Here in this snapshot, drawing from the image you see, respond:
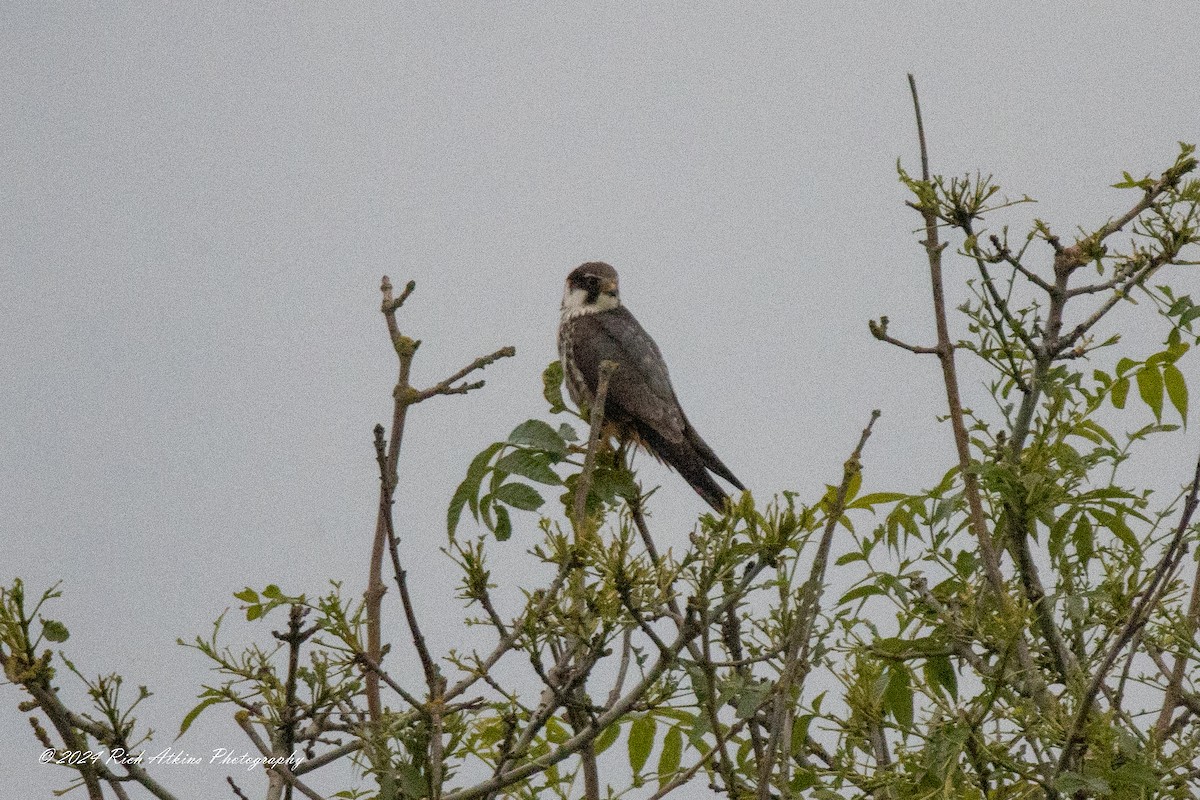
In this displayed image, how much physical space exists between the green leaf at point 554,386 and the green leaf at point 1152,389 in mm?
1283

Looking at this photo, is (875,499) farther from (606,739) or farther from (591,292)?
(591,292)

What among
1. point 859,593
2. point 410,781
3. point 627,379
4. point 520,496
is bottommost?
point 410,781

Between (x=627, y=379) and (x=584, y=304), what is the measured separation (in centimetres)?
100

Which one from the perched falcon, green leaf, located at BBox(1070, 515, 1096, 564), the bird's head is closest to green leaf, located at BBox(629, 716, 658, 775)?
green leaf, located at BBox(1070, 515, 1096, 564)

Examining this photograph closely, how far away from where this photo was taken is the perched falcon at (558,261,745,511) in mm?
6098

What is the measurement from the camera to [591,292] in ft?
23.8

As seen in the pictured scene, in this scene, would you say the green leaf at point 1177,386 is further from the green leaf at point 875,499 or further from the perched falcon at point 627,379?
the perched falcon at point 627,379

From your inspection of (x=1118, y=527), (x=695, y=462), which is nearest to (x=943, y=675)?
(x=1118, y=527)

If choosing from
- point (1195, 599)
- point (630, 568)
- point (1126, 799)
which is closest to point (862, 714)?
point (1126, 799)

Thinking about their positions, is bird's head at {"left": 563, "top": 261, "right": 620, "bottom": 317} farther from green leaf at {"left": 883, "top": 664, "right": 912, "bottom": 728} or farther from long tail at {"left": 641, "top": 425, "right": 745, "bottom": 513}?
green leaf at {"left": 883, "top": 664, "right": 912, "bottom": 728}

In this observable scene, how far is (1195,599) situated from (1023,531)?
0.42 metres

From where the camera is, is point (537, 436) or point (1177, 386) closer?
point (537, 436)

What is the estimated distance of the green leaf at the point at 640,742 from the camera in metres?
3.05

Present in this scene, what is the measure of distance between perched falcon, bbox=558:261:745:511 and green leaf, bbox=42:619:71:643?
3.40 metres
